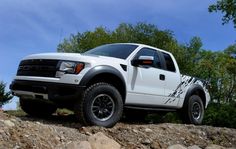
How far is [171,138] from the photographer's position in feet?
33.0

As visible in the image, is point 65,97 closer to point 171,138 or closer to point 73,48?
point 171,138

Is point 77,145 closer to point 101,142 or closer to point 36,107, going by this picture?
point 101,142

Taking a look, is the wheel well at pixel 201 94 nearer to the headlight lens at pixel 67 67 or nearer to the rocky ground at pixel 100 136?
the rocky ground at pixel 100 136

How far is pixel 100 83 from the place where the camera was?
9.16 m

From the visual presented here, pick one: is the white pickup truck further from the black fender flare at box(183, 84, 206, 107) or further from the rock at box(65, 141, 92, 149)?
the rock at box(65, 141, 92, 149)

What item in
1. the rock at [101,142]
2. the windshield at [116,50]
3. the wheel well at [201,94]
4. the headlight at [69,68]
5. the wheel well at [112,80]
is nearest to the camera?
the rock at [101,142]

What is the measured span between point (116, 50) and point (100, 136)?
2.51 metres

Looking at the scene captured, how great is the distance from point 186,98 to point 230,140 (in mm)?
1440

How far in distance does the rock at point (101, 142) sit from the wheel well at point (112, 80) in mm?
1087

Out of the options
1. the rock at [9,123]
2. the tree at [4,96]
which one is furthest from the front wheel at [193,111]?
the tree at [4,96]

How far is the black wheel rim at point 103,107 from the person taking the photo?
9.06 meters

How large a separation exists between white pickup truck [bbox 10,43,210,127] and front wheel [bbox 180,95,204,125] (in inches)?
16.2

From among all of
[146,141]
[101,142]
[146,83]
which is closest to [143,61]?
[146,83]

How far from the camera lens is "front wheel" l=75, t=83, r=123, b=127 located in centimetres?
882
